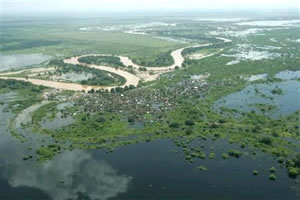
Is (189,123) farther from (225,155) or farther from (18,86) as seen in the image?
(18,86)

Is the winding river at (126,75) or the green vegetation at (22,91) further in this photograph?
the winding river at (126,75)

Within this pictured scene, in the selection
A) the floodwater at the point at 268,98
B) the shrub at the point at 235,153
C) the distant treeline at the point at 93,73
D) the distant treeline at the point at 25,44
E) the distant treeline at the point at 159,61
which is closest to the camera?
the shrub at the point at 235,153

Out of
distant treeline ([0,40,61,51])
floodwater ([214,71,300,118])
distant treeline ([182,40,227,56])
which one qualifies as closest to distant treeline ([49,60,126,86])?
floodwater ([214,71,300,118])

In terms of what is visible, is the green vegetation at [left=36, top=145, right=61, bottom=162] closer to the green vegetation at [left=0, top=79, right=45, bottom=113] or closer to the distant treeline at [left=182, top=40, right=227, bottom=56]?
the green vegetation at [left=0, top=79, right=45, bottom=113]

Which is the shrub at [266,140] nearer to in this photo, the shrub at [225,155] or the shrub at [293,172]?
the shrub at [225,155]

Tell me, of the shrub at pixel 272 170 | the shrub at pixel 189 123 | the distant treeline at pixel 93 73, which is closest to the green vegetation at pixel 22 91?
the distant treeline at pixel 93 73

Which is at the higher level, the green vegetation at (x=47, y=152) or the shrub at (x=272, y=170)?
the shrub at (x=272, y=170)

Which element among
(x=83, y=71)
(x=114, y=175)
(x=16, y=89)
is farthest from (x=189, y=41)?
(x=114, y=175)
